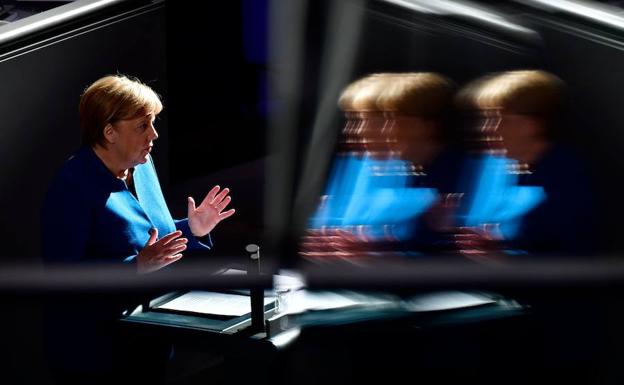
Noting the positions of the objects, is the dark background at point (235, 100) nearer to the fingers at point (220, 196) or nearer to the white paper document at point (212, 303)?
the fingers at point (220, 196)

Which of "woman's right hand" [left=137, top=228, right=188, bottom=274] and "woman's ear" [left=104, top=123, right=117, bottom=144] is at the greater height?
"woman's ear" [left=104, top=123, right=117, bottom=144]

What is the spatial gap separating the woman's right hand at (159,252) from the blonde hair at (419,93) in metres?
0.74

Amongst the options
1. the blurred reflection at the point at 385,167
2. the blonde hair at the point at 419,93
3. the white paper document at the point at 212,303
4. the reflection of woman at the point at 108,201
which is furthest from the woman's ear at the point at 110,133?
the blonde hair at the point at 419,93

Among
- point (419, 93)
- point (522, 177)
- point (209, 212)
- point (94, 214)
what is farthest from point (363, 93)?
point (94, 214)

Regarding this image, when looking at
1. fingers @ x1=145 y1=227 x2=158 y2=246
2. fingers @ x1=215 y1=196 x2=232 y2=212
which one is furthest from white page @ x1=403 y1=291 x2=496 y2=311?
fingers @ x1=145 y1=227 x2=158 y2=246

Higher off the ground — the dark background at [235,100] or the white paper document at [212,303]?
the dark background at [235,100]

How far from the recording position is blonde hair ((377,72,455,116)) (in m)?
1.89

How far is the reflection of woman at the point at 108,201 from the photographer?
6.70ft

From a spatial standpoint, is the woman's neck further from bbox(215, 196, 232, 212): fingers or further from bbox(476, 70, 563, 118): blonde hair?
bbox(476, 70, 563, 118): blonde hair

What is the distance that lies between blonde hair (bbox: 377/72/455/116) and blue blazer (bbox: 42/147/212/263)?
0.76m

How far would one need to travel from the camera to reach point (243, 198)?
7.07 ft

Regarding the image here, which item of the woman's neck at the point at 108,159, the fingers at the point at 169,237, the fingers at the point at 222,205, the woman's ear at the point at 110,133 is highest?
the woman's ear at the point at 110,133

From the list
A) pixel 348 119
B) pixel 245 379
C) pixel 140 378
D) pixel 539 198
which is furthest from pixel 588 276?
pixel 140 378

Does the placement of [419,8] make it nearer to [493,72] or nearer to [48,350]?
[493,72]
